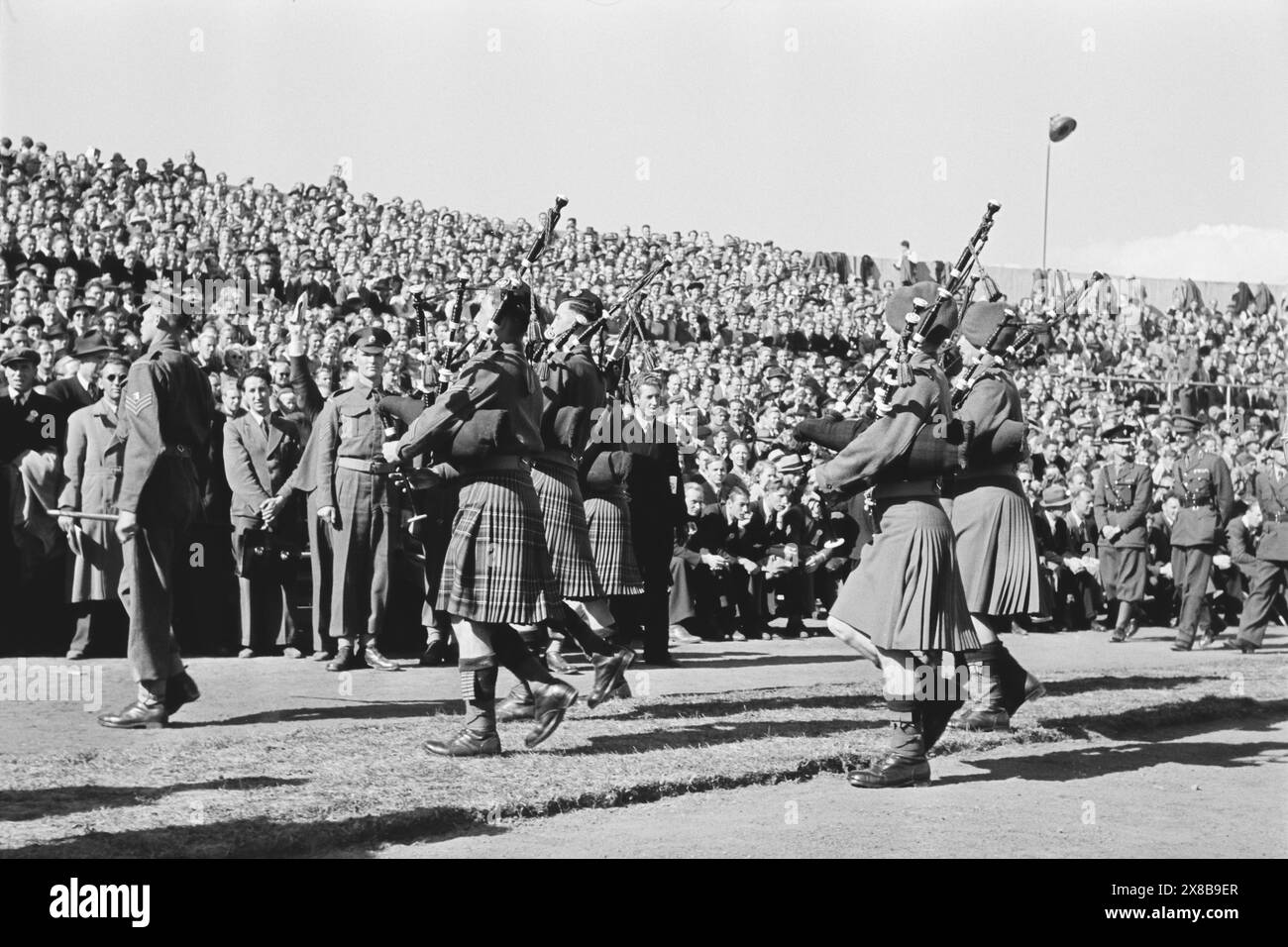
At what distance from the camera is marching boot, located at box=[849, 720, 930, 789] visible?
23.4 ft

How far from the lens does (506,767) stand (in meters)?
7.14

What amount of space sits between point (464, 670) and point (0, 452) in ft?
16.4

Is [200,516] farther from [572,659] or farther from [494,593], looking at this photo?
[494,593]

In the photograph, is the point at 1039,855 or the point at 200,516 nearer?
the point at 1039,855

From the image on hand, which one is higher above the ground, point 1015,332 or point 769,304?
point 769,304

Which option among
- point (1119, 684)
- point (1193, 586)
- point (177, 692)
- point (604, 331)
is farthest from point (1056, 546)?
point (177, 692)

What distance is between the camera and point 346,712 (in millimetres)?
8875

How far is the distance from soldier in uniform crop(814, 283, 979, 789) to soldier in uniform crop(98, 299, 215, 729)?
3.15 m

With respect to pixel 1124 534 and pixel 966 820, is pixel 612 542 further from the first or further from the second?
pixel 1124 534

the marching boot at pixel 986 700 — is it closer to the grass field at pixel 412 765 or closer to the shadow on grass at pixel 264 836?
the grass field at pixel 412 765

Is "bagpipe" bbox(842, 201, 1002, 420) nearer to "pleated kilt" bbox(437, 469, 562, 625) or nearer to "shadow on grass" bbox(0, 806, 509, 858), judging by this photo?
"pleated kilt" bbox(437, 469, 562, 625)

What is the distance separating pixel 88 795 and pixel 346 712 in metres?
2.59

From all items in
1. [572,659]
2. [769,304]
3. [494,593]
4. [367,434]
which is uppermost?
[769,304]

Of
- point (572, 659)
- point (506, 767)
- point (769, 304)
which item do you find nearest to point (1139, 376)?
point (769, 304)
